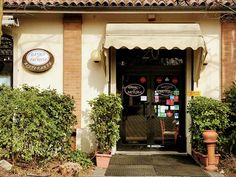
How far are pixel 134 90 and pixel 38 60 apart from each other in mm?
3616

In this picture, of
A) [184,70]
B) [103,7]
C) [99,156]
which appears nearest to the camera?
[99,156]

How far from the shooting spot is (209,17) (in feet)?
49.1

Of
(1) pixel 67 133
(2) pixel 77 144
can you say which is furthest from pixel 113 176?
(2) pixel 77 144

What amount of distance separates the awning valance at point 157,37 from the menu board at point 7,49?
12.2 feet

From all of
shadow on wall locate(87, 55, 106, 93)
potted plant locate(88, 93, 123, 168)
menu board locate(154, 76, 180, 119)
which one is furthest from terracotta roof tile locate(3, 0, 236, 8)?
potted plant locate(88, 93, 123, 168)

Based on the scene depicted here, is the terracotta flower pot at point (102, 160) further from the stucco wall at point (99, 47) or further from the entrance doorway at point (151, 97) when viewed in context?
the entrance doorway at point (151, 97)

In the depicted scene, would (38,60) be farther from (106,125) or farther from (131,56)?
(106,125)

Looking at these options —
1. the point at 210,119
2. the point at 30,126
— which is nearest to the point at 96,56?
the point at 30,126

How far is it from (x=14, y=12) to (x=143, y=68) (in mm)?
4940

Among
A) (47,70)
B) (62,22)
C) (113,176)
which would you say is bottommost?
(113,176)

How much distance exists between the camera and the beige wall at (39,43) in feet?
49.6

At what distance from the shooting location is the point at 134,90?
51.4ft

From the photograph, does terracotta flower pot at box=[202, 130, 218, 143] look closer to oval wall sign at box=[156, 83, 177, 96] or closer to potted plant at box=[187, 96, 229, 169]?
potted plant at box=[187, 96, 229, 169]

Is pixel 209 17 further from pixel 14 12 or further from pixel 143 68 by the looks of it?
pixel 14 12
